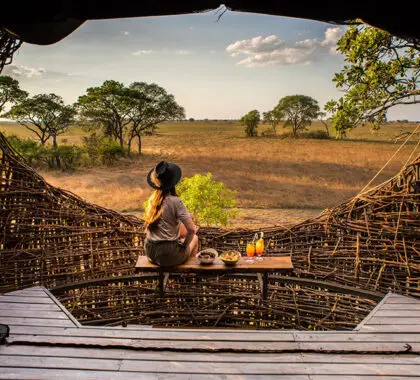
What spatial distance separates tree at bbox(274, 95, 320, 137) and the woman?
42037 millimetres

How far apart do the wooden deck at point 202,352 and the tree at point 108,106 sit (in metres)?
28.1

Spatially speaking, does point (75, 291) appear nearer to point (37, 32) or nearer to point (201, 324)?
point (201, 324)

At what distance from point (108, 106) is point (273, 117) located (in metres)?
22.1

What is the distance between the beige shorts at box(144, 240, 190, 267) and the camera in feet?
12.0

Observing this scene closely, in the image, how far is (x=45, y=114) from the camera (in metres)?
27.4

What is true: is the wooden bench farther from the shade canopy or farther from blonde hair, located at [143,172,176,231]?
the shade canopy

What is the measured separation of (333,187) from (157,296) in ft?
76.3

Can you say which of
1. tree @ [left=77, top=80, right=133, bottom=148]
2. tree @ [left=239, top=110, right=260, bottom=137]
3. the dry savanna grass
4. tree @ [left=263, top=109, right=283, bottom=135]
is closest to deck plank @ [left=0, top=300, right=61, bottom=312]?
the dry savanna grass

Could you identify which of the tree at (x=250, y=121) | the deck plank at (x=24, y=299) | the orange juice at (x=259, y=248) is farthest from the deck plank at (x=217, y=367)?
the tree at (x=250, y=121)

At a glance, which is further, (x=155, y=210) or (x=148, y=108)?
(x=148, y=108)

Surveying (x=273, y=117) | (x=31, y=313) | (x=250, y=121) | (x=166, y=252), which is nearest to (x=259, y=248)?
(x=166, y=252)

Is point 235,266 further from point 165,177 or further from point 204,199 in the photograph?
Answer: point 204,199

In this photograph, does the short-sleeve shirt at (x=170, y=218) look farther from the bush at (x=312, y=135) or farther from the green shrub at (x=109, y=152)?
the bush at (x=312, y=135)

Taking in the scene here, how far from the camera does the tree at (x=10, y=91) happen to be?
2336 cm
